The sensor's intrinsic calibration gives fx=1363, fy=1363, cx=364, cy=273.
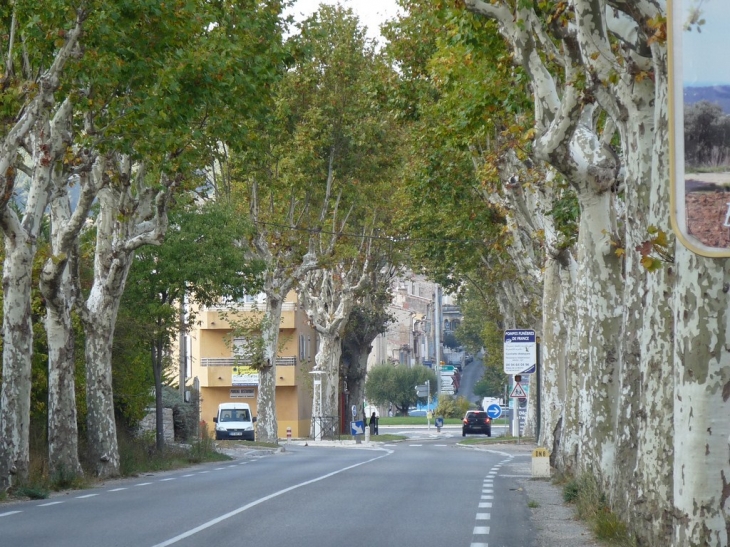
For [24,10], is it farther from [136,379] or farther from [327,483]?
[136,379]

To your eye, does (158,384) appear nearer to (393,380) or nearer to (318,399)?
(318,399)

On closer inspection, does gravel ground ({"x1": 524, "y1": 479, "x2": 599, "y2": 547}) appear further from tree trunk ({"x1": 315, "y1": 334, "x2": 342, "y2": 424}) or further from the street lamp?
tree trunk ({"x1": 315, "y1": 334, "x2": 342, "y2": 424})

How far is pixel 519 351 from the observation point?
36.0 metres

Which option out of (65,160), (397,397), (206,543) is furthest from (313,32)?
(397,397)

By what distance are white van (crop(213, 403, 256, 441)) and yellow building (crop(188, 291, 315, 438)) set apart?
11.3 meters

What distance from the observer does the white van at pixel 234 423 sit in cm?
6094

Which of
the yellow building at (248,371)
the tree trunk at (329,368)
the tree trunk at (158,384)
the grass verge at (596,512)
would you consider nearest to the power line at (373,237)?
the tree trunk at (329,368)

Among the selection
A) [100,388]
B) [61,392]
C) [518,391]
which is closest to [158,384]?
[100,388]

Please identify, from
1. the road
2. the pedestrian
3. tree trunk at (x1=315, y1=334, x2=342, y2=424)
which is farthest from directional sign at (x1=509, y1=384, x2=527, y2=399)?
the pedestrian

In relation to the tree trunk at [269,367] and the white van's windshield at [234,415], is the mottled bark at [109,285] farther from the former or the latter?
the white van's windshield at [234,415]

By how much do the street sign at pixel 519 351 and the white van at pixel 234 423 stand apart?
85.4ft

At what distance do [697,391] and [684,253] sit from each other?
32.3 inches

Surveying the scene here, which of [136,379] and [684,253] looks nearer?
[684,253]

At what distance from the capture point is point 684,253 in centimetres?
809
